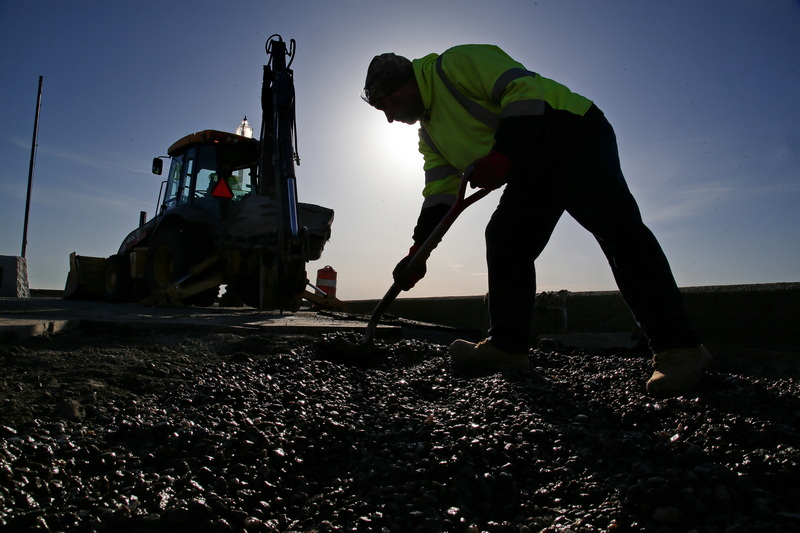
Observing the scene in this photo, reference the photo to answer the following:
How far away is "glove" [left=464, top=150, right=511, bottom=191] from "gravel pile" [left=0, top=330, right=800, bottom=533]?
2.55 ft

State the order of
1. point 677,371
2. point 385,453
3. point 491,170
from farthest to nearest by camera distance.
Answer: point 491,170
point 677,371
point 385,453

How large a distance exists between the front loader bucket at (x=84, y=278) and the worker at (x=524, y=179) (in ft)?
28.1

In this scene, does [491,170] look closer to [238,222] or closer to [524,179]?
[524,179]

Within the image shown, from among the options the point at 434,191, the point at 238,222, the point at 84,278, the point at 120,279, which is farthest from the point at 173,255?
the point at 434,191

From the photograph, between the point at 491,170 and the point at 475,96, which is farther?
the point at 475,96

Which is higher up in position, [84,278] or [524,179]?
[524,179]

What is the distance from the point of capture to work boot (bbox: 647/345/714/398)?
1.72 m

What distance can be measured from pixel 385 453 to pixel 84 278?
9.73 meters

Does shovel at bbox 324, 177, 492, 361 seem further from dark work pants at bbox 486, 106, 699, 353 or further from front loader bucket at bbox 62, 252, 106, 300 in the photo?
front loader bucket at bbox 62, 252, 106, 300

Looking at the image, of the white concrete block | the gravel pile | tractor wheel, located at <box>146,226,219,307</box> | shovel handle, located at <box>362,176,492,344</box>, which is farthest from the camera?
the white concrete block

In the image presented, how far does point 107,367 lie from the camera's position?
6.63 ft

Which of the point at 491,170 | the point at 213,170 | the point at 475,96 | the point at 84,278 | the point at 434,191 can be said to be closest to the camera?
the point at 491,170

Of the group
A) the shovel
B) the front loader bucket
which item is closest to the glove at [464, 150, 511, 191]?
the shovel

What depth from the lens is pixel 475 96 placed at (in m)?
2.36
